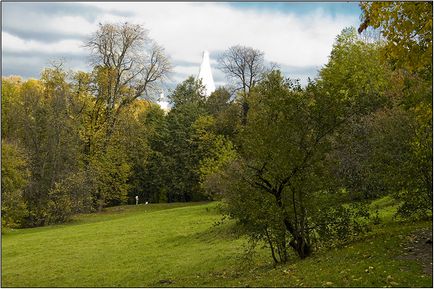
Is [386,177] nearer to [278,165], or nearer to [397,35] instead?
[278,165]

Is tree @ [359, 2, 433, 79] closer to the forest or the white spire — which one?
the forest

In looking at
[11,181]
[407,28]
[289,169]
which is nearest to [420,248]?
[289,169]

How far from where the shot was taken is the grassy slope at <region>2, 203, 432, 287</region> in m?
11.6

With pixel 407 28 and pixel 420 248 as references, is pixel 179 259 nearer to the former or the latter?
pixel 420 248

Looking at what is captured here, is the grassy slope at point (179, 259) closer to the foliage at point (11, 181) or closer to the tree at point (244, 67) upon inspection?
the foliage at point (11, 181)

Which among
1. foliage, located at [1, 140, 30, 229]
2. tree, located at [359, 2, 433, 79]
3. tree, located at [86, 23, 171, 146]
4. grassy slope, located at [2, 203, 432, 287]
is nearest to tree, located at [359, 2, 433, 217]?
tree, located at [359, 2, 433, 79]

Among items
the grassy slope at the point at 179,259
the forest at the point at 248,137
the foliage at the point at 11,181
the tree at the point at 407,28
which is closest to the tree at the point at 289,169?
the forest at the point at 248,137

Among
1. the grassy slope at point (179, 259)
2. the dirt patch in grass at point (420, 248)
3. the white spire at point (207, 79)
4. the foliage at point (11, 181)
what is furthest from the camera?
the white spire at point (207, 79)

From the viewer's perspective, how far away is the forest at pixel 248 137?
14891mm

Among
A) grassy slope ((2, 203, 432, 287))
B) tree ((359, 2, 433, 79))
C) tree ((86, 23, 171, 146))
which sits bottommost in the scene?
grassy slope ((2, 203, 432, 287))

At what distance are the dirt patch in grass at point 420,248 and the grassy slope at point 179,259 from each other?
0.77 feet

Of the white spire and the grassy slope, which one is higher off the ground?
the white spire

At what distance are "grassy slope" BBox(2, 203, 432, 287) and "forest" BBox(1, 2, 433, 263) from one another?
149 centimetres

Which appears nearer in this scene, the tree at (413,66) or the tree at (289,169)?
the tree at (413,66)
